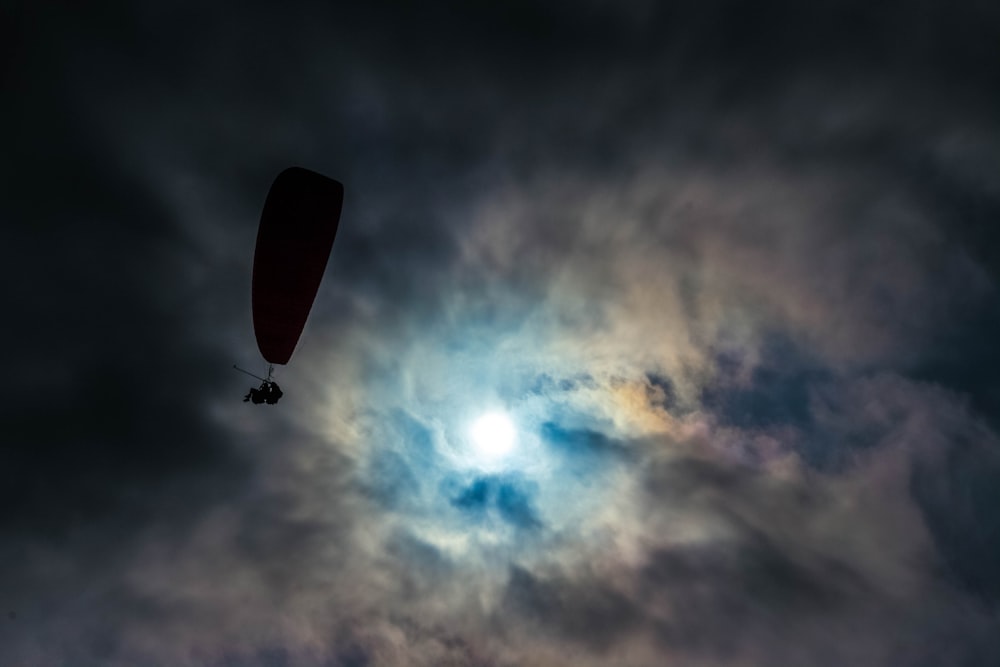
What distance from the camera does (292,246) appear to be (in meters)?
30.5

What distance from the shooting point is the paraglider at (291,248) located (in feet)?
95.5

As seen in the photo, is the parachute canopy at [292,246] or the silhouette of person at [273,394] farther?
the silhouette of person at [273,394]

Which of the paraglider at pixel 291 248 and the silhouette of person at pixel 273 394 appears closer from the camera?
the paraglider at pixel 291 248

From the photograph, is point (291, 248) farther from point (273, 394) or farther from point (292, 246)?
point (273, 394)

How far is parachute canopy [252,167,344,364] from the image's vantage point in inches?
1145

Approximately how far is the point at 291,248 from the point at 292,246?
144 mm

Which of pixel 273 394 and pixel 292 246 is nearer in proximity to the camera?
pixel 292 246

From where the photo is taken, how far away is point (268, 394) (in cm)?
3809

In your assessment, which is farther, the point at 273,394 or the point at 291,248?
the point at 273,394

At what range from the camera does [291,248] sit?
3052 centimetres

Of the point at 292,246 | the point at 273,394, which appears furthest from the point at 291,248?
the point at 273,394

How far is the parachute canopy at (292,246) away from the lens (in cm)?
2908

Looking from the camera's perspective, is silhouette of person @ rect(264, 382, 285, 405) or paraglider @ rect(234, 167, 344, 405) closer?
paraglider @ rect(234, 167, 344, 405)

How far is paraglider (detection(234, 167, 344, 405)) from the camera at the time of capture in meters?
29.1
